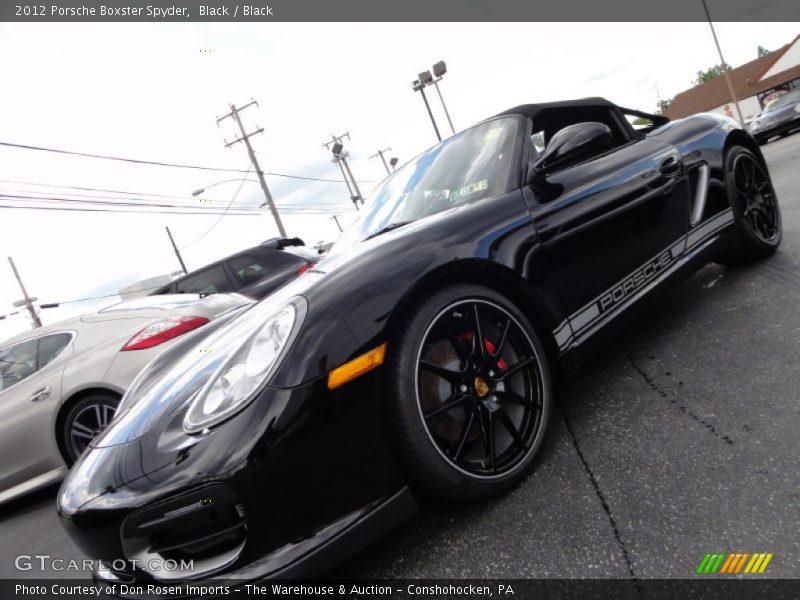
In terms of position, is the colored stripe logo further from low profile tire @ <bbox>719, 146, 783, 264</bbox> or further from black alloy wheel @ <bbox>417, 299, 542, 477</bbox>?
low profile tire @ <bbox>719, 146, 783, 264</bbox>

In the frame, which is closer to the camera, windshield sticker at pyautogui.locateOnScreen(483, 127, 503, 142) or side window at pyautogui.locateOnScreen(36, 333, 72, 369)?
windshield sticker at pyautogui.locateOnScreen(483, 127, 503, 142)

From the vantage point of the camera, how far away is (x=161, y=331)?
3893 mm

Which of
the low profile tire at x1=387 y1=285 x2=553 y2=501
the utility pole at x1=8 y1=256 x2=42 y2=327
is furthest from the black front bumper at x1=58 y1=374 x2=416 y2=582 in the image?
the utility pole at x1=8 y1=256 x2=42 y2=327

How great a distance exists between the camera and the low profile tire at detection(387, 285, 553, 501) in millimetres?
1613

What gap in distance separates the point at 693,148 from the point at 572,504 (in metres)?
2.32

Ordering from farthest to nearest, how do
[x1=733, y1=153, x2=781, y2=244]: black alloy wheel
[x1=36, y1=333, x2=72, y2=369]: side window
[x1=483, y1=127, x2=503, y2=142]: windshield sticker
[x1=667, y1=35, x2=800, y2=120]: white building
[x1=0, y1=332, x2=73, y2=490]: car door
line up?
[x1=667, y1=35, x2=800, y2=120]: white building → [x1=36, y1=333, x2=72, y2=369]: side window → [x1=0, y1=332, x2=73, y2=490]: car door → [x1=733, y1=153, x2=781, y2=244]: black alloy wheel → [x1=483, y1=127, x2=503, y2=142]: windshield sticker

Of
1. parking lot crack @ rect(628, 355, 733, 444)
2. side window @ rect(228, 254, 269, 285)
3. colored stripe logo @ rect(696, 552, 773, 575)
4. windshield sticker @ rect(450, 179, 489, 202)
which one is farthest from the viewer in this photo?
side window @ rect(228, 254, 269, 285)

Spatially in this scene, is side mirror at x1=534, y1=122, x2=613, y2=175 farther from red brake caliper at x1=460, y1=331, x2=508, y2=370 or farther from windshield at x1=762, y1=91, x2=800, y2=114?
windshield at x1=762, y1=91, x2=800, y2=114

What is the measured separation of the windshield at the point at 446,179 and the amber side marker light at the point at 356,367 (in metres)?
0.96

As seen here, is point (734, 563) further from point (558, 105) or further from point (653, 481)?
point (558, 105)

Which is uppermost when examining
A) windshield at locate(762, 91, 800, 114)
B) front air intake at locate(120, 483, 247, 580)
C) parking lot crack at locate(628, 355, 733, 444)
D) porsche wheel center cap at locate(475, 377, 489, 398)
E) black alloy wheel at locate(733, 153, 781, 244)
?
front air intake at locate(120, 483, 247, 580)

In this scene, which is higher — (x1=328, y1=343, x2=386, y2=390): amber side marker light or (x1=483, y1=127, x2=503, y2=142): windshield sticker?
(x1=483, y1=127, x2=503, y2=142): windshield sticker

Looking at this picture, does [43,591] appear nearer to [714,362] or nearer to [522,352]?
[522,352]

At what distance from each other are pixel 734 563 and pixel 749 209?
2.77m
